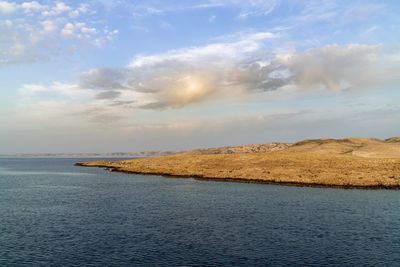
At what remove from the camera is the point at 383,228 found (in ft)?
171

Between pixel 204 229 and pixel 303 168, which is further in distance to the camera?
pixel 303 168

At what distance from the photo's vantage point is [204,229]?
52.0 meters

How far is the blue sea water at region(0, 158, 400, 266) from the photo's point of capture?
39.4 meters

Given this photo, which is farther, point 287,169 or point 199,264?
point 287,169

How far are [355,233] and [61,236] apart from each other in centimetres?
3658

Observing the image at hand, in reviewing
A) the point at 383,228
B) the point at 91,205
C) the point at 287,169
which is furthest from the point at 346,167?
the point at 91,205

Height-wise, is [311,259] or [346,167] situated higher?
[346,167]

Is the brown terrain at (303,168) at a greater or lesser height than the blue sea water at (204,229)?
greater

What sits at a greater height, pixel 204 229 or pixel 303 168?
pixel 303 168

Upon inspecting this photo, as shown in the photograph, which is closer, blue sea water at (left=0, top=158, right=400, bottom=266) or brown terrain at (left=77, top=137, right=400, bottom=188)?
blue sea water at (left=0, top=158, right=400, bottom=266)

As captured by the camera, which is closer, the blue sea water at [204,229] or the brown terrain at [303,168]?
the blue sea water at [204,229]

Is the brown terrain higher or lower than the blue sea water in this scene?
higher

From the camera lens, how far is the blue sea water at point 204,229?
3941cm

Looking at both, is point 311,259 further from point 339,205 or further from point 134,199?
point 134,199
